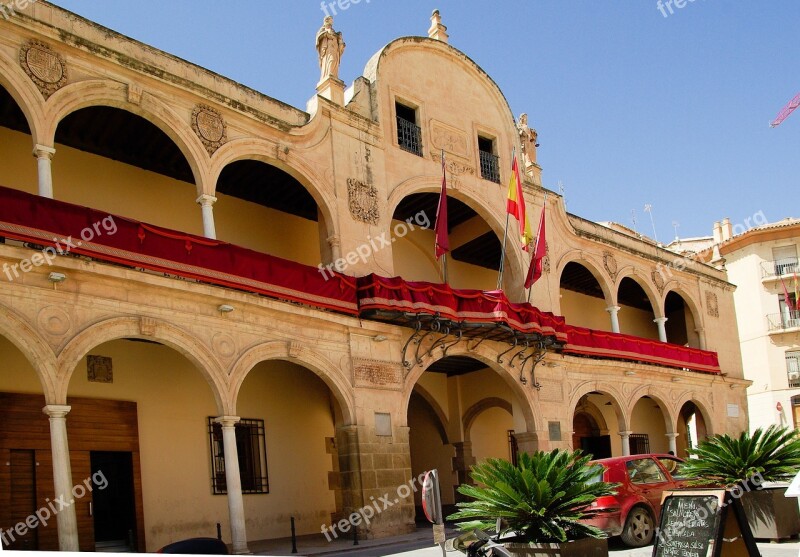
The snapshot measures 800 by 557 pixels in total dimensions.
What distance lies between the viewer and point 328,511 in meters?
17.8

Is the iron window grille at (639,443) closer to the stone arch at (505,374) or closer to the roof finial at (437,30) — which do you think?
the stone arch at (505,374)

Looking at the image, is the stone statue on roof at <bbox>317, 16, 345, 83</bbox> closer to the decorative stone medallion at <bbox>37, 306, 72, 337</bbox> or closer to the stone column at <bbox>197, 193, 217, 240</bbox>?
the stone column at <bbox>197, 193, 217, 240</bbox>

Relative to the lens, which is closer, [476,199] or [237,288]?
[237,288]

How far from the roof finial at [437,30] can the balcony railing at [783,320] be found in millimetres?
25380

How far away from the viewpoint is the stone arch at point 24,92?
11.7 m

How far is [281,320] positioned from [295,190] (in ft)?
14.2

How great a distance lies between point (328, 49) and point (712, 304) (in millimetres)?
16786

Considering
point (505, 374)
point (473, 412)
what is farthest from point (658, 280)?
point (505, 374)

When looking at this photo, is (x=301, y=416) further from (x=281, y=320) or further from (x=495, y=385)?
(x=495, y=385)

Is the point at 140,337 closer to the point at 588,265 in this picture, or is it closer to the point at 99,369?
the point at 99,369

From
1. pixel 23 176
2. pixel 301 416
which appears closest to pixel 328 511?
pixel 301 416

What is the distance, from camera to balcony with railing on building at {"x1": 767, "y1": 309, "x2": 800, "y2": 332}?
37.9 m

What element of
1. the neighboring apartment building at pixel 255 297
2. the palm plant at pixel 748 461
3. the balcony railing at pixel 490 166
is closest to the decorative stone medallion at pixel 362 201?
the neighboring apartment building at pixel 255 297

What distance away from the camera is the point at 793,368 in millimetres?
37781
